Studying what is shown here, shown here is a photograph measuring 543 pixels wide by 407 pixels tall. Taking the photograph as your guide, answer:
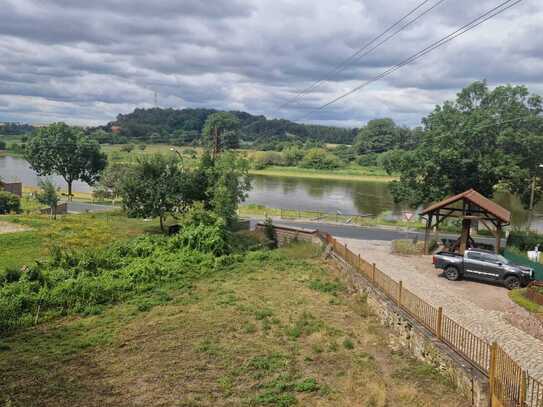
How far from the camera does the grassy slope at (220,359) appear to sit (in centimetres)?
1170

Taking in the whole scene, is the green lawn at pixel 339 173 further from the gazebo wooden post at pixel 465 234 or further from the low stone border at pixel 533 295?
the low stone border at pixel 533 295

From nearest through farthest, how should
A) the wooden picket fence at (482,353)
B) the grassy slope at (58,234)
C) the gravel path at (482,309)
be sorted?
the wooden picket fence at (482,353)
the gravel path at (482,309)
the grassy slope at (58,234)

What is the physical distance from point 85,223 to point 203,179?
9.46 meters

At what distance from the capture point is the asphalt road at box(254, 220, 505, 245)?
121 feet

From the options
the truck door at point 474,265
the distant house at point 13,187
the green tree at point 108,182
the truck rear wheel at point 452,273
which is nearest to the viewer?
the truck door at point 474,265

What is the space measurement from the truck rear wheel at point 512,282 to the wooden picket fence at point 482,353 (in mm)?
6229

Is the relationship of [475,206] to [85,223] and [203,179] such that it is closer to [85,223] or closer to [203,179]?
[203,179]

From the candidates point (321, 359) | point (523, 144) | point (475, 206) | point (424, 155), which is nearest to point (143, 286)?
point (321, 359)

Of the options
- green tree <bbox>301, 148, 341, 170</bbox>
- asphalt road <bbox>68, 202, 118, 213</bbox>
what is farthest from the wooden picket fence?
green tree <bbox>301, 148, 341, 170</bbox>

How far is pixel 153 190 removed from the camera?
34.0m

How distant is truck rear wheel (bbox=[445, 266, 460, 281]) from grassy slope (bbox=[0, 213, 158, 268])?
21416 mm

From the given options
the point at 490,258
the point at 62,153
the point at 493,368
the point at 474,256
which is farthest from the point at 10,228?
the point at 62,153

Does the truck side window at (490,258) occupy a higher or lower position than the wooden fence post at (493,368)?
higher

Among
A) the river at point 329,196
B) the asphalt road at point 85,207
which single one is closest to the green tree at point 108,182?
the asphalt road at point 85,207
